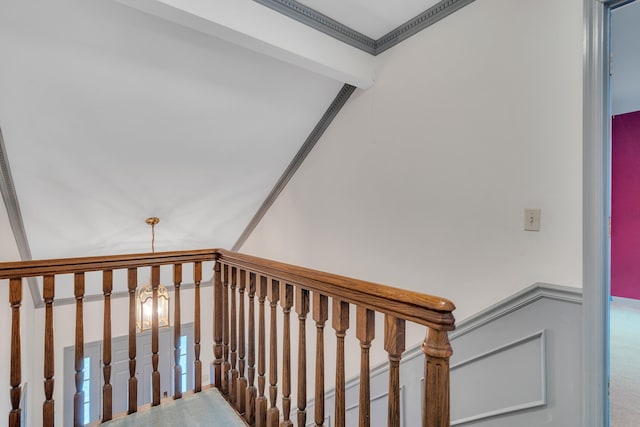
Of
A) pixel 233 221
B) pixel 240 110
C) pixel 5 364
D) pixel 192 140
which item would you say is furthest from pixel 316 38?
pixel 5 364

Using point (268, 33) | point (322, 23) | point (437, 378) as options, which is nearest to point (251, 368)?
point (437, 378)

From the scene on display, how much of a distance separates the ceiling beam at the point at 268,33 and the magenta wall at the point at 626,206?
344cm

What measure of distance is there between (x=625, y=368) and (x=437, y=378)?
257 centimetres

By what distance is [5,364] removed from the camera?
8.76ft

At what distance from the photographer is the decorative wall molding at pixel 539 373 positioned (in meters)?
1.50

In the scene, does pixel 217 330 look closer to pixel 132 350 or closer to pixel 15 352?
pixel 132 350

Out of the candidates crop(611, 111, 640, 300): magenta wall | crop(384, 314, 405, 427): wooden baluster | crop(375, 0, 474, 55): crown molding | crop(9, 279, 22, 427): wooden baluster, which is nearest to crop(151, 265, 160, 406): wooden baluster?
crop(9, 279, 22, 427): wooden baluster

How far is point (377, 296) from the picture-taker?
873 mm

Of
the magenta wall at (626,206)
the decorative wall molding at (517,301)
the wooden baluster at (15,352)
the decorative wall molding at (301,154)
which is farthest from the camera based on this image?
the magenta wall at (626,206)

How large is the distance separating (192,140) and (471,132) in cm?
210

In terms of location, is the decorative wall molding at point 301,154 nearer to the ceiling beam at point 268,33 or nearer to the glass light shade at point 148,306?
the ceiling beam at point 268,33

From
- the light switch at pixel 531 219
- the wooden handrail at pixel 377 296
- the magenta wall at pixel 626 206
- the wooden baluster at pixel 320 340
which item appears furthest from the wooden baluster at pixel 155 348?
the magenta wall at pixel 626 206

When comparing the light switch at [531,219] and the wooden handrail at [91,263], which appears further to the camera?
the light switch at [531,219]

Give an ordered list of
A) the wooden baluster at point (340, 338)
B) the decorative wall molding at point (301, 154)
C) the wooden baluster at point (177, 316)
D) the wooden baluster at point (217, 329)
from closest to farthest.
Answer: the wooden baluster at point (340, 338) → the wooden baluster at point (177, 316) → the wooden baluster at point (217, 329) → the decorative wall molding at point (301, 154)
